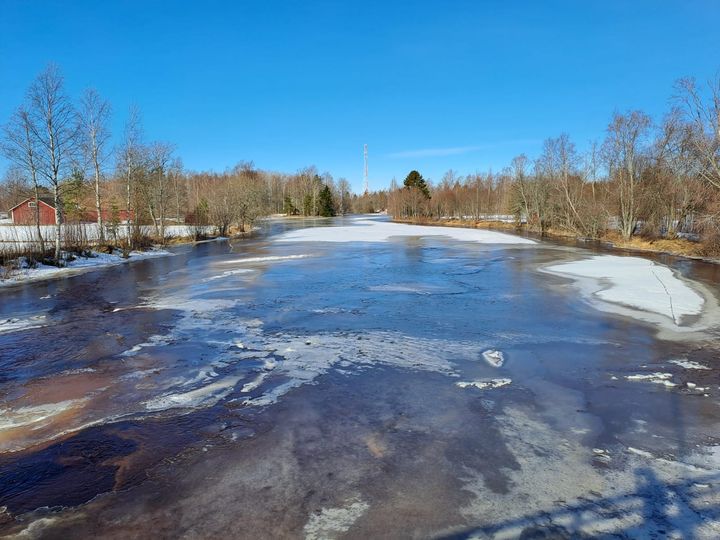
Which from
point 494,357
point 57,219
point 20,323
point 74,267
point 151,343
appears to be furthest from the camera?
point 57,219

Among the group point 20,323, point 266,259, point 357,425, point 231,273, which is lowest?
point 357,425

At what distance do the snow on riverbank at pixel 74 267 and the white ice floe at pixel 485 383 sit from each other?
646 inches

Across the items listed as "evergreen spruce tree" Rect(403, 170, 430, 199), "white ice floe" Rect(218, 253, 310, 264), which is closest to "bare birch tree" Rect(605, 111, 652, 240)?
"white ice floe" Rect(218, 253, 310, 264)

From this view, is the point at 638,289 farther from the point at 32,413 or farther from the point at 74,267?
the point at 74,267

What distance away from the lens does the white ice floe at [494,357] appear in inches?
261

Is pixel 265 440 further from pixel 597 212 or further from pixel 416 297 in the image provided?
pixel 597 212

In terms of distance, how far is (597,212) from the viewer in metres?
36.2

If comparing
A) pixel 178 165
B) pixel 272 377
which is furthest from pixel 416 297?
pixel 178 165

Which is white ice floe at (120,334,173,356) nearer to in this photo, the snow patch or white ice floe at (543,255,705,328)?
the snow patch

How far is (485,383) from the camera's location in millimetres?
5828

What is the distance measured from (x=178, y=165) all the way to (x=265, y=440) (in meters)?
45.8

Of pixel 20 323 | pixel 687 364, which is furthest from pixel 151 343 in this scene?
pixel 687 364

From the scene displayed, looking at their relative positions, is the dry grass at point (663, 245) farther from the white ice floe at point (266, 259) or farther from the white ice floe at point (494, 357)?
the white ice floe at point (494, 357)

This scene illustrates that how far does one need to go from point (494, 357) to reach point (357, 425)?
122 inches
